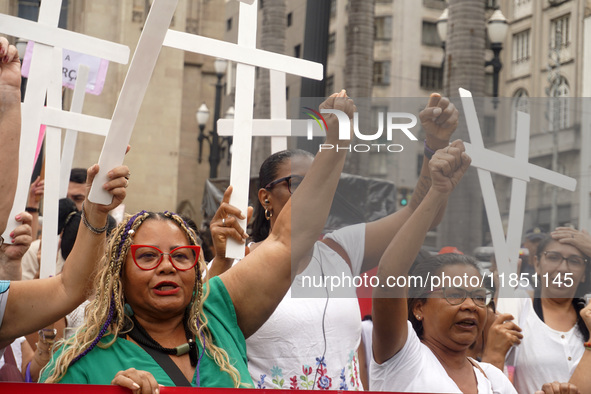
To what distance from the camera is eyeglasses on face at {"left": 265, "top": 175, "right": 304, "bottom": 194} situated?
12.2 feet

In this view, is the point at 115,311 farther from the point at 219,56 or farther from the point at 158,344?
the point at 219,56

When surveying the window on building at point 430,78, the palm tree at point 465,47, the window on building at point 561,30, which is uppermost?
the window on building at point 561,30

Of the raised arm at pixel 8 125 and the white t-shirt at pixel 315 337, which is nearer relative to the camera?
the raised arm at pixel 8 125

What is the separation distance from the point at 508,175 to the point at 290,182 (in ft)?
2.90

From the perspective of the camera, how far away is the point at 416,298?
3869mm

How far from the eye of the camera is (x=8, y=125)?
11.0 ft

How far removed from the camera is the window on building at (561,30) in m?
46.2

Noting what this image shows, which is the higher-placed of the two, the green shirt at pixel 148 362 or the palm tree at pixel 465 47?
the palm tree at pixel 465 47

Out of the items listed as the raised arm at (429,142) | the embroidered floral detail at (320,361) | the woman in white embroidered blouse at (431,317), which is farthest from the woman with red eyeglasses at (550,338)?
the embroidered floral detail at (320,361)

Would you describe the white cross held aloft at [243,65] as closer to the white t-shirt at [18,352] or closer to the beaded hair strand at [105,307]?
the beaded hair strand at [105,307]

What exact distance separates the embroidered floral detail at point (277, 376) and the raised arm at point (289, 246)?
340mm

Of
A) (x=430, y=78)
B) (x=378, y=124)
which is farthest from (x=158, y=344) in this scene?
(x=430, y=78)

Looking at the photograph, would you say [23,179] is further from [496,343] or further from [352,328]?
[496,343]

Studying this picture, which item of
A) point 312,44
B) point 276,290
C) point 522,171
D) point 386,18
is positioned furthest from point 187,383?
→ point 386,18
